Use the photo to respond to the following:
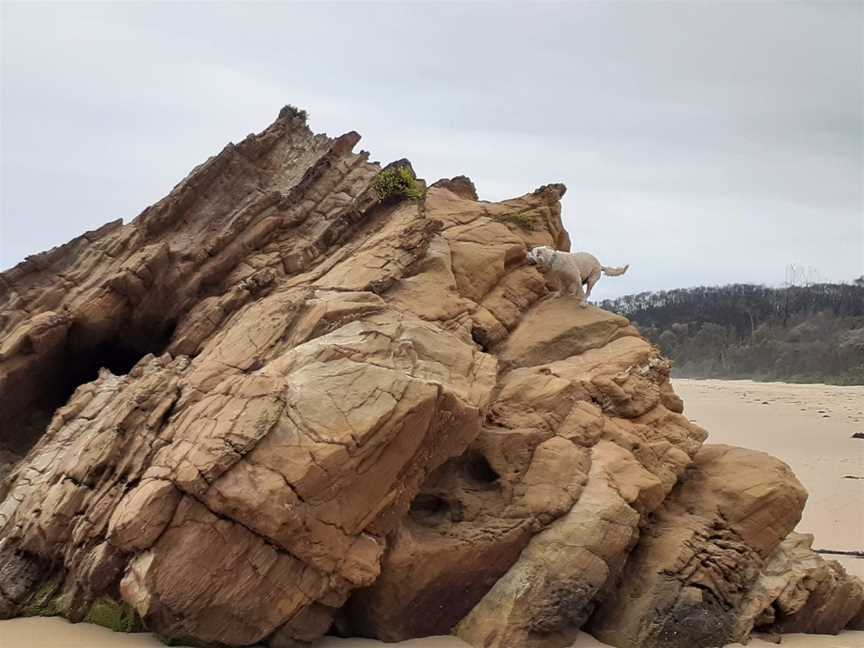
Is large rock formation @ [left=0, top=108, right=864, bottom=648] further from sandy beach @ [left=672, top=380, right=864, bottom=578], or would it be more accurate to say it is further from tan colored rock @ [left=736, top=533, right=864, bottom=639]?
sandy beach @ [left=672, top=380, right=864, bottom=578]

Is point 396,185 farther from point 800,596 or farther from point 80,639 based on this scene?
point 800,596


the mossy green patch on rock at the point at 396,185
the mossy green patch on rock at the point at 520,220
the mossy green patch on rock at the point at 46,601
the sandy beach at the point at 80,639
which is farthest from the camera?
the mossy green patch on rock at the point at 520,220

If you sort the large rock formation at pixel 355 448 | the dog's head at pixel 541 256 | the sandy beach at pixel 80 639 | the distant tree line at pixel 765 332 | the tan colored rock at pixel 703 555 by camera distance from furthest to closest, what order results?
1. the distant tree line at pixel 765 332
2. the dog's head at pixel 541 256
3. the tan colored rock at pixel 703 555
4. the large rock formation at pixel 355 448
5. the sandy beach at pixel 80 639

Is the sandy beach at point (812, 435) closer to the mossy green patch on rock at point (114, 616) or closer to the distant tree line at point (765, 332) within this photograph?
the distant tree line at point (765, 332)

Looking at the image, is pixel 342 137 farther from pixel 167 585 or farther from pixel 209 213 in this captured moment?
pixel 167 585

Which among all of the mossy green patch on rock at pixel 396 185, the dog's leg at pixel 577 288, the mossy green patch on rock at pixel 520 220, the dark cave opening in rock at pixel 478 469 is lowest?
the dark cave opening in rock at pixel 478 469

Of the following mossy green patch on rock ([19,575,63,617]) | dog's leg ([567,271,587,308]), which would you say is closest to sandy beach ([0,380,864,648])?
mossy green patch on rock ([19,575,63,617])

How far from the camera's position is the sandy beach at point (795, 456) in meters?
6.85

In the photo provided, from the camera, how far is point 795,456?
2141cm

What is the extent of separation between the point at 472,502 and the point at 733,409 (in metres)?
25.3

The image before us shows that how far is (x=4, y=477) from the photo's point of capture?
923cm

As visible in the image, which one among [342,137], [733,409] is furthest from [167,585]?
[733,409]

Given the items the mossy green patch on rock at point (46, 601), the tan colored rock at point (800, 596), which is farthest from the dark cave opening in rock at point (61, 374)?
the tan colored rock at point (800, 596)

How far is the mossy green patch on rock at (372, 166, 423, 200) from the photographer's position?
1076 centimetres
